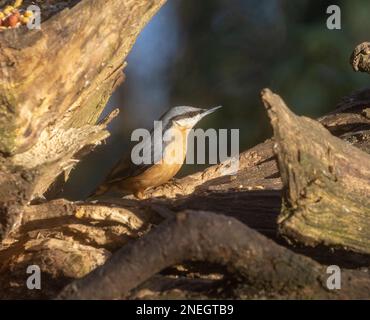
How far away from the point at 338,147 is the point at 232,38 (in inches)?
116

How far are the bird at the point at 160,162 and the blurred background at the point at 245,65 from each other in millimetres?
1168

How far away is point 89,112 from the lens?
3432 mm

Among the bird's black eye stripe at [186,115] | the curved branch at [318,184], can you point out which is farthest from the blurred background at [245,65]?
the curved branch at [318,184]

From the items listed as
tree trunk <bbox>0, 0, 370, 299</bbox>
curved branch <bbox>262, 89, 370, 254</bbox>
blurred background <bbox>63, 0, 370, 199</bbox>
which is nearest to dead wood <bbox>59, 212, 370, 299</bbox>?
tree trunk <bbox>0, 0, 370, 299</bbox>

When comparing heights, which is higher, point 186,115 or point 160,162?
point 186,115

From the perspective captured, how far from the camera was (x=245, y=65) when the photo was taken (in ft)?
18.2

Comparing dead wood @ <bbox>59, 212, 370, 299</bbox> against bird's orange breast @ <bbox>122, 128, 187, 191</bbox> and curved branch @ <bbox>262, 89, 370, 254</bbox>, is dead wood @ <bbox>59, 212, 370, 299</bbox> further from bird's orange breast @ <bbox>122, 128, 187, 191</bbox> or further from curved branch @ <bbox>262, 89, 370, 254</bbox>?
bird's orange breast @ <bbox>122, 128, 187, 191</bbox>

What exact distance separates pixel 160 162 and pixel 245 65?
75.5 inches

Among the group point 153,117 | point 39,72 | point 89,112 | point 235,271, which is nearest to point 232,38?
point 153,117

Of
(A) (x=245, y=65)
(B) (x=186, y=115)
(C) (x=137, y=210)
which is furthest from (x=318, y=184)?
(A) (x=245, y=65)

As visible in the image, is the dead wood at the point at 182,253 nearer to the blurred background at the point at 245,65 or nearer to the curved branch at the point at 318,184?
the curved branch at the point at 318,184

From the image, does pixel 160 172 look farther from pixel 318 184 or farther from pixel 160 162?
pixel 318 184

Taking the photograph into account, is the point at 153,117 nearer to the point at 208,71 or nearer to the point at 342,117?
the point at 208,71

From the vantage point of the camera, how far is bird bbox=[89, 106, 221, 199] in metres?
3.83
